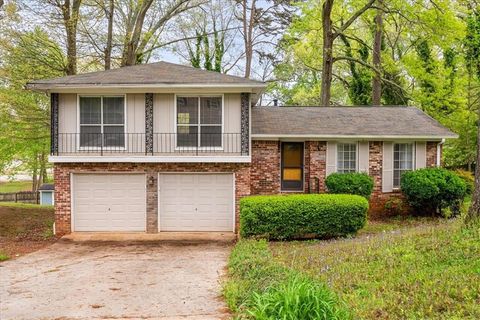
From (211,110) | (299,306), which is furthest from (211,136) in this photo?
(299,306)

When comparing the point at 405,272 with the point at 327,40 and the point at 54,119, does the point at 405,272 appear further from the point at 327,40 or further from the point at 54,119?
the point at 327,40

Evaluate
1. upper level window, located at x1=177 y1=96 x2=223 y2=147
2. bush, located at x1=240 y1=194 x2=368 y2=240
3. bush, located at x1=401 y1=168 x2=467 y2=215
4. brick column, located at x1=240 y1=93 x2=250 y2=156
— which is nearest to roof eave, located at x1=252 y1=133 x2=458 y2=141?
bush, located at x1=401 y1=168 x2=467 y2=215

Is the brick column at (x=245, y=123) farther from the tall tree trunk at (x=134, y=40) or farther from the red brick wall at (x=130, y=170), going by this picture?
the tall tree trunk at (x=134, y=40)

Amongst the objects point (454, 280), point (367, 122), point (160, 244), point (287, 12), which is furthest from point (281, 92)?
point (454, 280)

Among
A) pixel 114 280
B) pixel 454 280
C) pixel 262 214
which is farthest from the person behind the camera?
pixel 262 214

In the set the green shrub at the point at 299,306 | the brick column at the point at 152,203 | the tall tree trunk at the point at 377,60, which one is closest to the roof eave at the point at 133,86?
the brick column at the point at 152,203

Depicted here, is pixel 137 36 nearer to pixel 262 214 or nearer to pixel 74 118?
pixel 74 118

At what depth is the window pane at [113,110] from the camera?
13492mm

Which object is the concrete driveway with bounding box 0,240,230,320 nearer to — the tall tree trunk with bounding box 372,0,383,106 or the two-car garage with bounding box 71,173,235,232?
the two-car garage with bounding box 71,173,235,232

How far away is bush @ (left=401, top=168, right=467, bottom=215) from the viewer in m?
14.8

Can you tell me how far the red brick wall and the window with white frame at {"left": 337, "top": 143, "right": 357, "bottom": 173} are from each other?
423 cm

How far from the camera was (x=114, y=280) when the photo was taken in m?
8.27

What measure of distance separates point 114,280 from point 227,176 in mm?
6069

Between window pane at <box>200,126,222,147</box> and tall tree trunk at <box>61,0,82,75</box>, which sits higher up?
tall tree trunk at <box>61,0,82,75</box>
